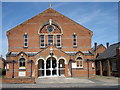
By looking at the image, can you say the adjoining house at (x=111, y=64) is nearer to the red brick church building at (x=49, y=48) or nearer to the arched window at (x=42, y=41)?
the red brick church building at (x=49, y=48)

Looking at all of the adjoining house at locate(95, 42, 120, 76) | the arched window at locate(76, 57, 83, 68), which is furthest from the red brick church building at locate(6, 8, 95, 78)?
the adjoining house at locate(95, 42, 120, 76)

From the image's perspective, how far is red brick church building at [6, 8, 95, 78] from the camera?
27.8 m

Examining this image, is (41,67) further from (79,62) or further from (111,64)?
A: (111,64)

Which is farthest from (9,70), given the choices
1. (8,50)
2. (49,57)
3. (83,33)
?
(83,33)

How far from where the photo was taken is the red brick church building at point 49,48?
27.8 metres

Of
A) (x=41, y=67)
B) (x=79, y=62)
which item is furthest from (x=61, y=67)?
(x=41, y=67)

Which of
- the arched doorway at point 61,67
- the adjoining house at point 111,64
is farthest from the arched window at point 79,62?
the adjoining house at point 111,64

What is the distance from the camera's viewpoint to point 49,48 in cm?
2761

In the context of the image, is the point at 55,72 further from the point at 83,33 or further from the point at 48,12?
the point at 48,12

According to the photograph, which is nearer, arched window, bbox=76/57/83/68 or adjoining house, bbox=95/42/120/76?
arched window, bbox=76/57/83/68

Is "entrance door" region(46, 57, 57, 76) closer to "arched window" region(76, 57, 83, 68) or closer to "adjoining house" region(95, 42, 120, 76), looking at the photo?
"arched window" region(76, 57, 83, 68)

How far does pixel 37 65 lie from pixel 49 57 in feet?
7.48

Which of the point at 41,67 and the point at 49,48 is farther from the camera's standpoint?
the point at 41,67

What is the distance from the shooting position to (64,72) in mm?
28641
